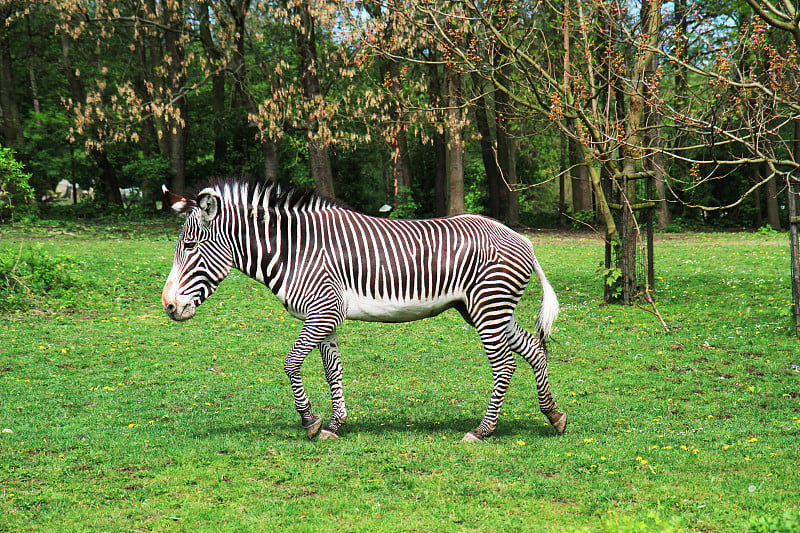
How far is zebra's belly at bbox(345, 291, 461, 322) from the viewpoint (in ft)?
25.2

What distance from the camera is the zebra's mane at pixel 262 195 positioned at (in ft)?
25.5

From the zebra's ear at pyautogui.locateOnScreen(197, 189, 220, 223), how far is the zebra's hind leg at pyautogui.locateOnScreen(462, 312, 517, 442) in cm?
297

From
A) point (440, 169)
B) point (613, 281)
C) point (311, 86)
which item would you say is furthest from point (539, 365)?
point (440, 169)

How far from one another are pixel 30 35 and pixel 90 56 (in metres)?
3.45

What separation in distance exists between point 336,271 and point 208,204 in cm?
148

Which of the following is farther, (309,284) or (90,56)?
(90,56)

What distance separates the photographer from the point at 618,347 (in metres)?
12.1

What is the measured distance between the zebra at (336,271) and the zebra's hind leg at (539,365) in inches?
0.4

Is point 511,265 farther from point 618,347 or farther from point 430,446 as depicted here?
point 618,347

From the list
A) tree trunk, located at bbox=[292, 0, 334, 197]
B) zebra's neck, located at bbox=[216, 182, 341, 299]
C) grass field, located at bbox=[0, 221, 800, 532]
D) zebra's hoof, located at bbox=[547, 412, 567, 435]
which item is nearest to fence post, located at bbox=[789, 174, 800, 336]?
grass field, located at bbox=[0, 221, 800, 532]

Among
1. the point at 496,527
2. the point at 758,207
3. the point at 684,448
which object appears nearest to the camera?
the point at 496,527

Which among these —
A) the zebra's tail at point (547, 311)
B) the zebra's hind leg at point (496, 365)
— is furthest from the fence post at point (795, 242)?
the zebra's hind leg at point (496, 365)

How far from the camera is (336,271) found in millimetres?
7613

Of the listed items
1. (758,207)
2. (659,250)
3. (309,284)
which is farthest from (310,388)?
(758,207)
